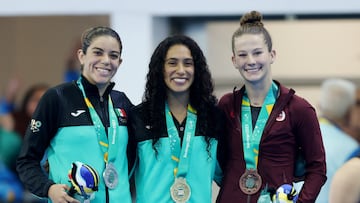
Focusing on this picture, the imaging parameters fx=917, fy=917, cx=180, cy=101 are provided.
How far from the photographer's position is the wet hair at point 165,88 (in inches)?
178

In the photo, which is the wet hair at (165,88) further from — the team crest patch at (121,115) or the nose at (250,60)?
the nose at (250,60)

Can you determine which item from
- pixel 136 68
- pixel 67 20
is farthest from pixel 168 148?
pixel 67 20

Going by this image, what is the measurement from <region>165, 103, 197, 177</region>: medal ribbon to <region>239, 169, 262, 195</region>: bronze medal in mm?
284

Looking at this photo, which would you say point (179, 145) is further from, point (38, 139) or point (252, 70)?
point (38, 139)

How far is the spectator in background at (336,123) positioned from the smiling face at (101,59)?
196 cm

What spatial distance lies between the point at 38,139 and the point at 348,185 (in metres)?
1.53

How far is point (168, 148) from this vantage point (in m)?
4.46

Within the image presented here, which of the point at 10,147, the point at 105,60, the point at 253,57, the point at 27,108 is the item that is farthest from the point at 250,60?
the point at 10,147

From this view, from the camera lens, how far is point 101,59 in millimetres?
4406

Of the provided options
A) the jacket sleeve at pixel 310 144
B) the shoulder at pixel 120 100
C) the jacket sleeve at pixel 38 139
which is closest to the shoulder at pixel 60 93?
the jacket sleeve at pixel 38 139

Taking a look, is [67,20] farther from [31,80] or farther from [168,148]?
[168,148]

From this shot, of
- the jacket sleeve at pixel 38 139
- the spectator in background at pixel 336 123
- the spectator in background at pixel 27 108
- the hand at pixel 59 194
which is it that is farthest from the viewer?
the spectator in background at pixel 27 108

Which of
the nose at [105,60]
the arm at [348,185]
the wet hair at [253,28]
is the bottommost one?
the arm at [348,185]

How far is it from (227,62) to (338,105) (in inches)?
70.3
